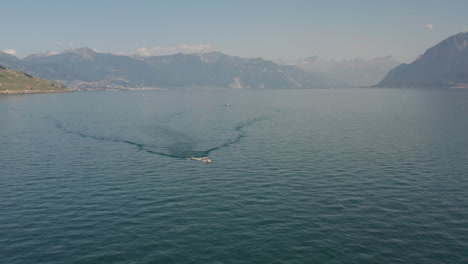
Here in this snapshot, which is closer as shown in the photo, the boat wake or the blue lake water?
the blue lake water

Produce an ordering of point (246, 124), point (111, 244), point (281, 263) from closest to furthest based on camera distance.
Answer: point (281, 263) → point (111, 244) → point (246, 124)

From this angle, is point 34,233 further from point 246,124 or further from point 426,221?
point 246,124

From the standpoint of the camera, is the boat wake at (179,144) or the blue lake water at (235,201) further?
the boat wake at (179,144)

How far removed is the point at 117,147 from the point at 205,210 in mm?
70260

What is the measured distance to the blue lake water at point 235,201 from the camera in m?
48.0

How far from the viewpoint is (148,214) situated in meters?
60.6

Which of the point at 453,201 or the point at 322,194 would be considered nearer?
the point at 453,201

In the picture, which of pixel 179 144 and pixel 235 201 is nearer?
pixel 235 201

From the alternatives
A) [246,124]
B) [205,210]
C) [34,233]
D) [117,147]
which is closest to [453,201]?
[205,210]

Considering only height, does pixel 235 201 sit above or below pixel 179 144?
below

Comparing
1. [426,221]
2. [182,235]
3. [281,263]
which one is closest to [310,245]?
[281,263]

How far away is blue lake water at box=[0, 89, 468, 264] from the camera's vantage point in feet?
157

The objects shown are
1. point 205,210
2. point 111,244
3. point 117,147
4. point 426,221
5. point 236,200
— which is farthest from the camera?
point 117,147

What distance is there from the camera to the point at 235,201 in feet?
220
